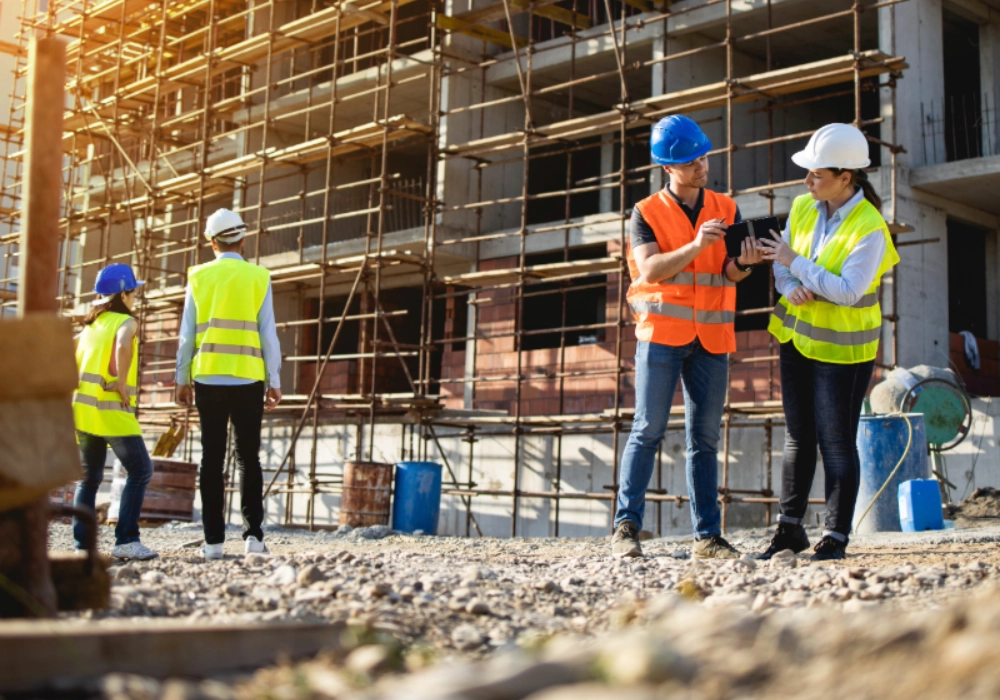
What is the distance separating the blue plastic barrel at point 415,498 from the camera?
40.9ft

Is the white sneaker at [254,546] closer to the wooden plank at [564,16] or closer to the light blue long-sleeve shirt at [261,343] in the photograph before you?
the light blue long-sleeve shirt at [261,343]

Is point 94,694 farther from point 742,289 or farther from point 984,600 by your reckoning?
Result: point 742,289

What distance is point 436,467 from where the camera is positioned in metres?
12.7

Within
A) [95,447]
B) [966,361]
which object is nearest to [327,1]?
[966,361]

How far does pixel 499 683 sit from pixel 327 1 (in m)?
21.0

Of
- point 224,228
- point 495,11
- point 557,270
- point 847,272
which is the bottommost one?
point 847,272

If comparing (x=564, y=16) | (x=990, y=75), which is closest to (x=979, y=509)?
(x=990, y=75)

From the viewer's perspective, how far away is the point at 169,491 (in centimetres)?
1325

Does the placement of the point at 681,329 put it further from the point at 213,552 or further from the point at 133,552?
the point at 133,552

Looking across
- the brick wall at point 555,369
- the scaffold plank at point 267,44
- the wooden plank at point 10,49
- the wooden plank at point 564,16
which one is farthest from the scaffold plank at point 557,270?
the wooden plank at point 10,49

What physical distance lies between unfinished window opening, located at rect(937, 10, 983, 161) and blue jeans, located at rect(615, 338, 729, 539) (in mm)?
10885

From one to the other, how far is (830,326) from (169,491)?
9.42 m

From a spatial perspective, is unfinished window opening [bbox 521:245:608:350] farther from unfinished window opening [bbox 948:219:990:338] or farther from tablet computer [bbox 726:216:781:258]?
tablet computer [bbox 726:216:781:258]

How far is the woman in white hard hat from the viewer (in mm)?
5363
